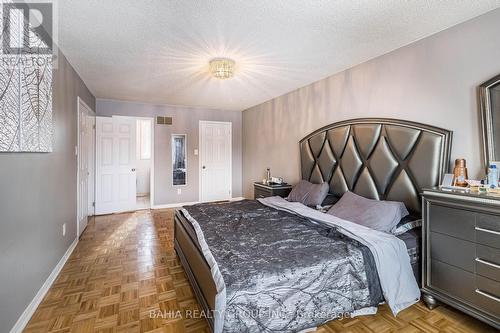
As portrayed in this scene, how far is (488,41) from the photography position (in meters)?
1.99

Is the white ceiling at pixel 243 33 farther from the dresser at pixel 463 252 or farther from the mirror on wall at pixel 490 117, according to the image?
the dresser at pixel 463 252

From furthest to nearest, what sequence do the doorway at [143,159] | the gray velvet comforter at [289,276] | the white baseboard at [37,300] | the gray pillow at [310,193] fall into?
the doorway at [143,159] < the gray pillow at [310,193] < the white baseboard at [37,300] < the gray velvet comforter at [289,276]

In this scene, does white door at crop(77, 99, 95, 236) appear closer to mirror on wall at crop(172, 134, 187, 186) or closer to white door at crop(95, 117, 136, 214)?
white door at crop(95, 117, 136, 214)

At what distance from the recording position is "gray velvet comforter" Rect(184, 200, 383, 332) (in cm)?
148

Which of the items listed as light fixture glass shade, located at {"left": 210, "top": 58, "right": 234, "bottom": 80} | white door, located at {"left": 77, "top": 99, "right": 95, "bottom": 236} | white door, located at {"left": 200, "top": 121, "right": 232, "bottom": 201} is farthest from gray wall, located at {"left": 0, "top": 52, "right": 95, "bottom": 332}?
white door, located at {"left": 200, "top": 121, "right": 232, "bottom": 201}

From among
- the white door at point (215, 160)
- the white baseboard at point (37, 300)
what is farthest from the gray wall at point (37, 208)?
the white door at point (215, 160)

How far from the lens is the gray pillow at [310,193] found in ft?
10.7

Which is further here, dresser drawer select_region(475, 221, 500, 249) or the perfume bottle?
the perfume bottle

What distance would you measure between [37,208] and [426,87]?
149 inches

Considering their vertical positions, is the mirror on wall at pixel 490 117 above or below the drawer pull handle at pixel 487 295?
above

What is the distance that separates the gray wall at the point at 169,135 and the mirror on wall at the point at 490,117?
5.03 metres

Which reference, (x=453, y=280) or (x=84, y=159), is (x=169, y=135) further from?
(x=453, y=280)

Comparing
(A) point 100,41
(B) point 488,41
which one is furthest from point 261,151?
(B) point 488,41

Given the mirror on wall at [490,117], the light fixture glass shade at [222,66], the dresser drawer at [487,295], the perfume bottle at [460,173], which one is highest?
the light fixture glass shade at [222,66]
